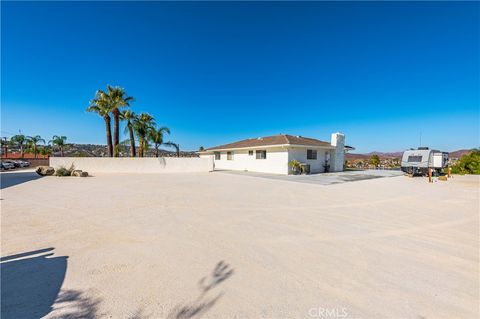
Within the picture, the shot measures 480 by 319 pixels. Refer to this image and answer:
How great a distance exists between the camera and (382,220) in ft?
17.7

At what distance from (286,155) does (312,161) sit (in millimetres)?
3535

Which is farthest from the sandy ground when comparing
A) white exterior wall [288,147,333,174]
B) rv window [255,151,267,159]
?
rv window [255,151,267,159]

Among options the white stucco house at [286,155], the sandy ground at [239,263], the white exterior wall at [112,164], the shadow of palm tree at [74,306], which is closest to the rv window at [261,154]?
the white stucco house at [286,155]

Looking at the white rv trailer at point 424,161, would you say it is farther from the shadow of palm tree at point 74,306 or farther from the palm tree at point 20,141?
the palm tree at point 20,141

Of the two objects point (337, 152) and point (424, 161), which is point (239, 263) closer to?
point (424, 161)

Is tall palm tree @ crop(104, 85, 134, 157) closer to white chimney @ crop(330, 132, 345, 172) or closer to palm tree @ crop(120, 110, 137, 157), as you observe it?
palm tree @ crop(120, 110, 137, 157)

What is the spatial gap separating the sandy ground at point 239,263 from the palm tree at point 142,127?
18.6 m

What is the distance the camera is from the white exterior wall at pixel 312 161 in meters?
17.9

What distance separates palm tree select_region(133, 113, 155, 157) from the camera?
23.1 metres

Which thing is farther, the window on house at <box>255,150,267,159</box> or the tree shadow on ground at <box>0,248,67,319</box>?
the window on house at <box>255,150,267,159</box>

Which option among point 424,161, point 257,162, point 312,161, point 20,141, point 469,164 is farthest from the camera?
point 20,141

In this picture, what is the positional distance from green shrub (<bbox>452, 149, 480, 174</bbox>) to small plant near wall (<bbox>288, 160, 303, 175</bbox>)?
16.3 metres

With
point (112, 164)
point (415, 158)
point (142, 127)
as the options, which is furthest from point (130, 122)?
point (415, 158)

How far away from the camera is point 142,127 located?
23484 millimetres
